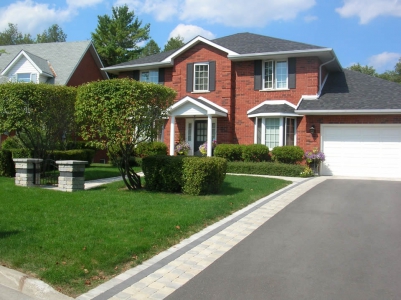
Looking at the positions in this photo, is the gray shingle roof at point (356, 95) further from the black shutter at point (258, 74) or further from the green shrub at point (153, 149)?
the green shrub at point (153, 149)

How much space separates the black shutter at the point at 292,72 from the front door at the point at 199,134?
16.4 ft

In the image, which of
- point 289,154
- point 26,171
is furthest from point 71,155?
point 289,154

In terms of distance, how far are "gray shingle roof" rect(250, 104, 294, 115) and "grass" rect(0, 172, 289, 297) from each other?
8.14 m

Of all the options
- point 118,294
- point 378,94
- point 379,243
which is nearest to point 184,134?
point 378,94

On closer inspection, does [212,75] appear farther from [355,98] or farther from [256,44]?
[355,98]

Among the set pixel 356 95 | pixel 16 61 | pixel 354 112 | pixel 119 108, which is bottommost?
pixel 119 108

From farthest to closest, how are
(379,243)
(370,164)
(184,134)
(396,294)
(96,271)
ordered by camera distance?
(184,134) < (370,164) < (379,243) < (96,271) < (396,294)

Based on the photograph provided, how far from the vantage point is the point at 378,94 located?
19047mm

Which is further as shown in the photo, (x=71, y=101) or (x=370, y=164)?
(x=370, y=164)

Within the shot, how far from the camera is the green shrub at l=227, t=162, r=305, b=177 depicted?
17.2 m

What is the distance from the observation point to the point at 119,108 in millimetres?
10984

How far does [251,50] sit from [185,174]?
11502mm

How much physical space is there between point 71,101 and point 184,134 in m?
8.65

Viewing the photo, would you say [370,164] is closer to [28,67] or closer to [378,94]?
[378,94]
